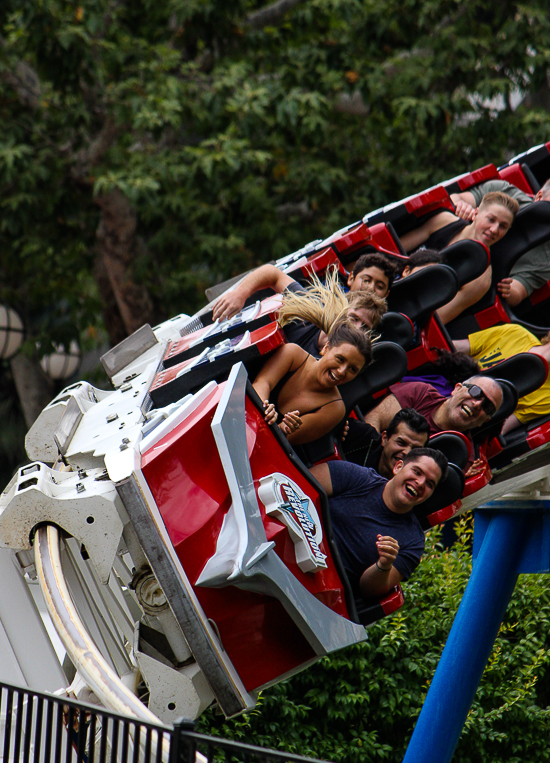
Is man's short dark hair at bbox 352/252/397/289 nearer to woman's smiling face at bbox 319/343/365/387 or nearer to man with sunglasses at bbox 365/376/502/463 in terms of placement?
man with sunglasses at bbox 365/376/502/463

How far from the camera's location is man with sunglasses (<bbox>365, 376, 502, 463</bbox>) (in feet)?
12.8

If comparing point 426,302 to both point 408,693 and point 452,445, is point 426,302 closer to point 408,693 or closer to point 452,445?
point 452,445

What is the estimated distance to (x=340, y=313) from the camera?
11.9 feet

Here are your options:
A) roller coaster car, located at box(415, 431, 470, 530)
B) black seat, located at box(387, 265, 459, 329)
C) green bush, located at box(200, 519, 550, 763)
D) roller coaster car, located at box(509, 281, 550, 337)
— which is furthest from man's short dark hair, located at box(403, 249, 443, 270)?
green bush, located at box(200, 519, 550, 763)

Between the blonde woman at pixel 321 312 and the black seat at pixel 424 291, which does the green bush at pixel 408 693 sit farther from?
the blonde woman at pixel 321 312

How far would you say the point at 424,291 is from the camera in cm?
438

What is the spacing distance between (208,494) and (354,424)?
1.18 meters

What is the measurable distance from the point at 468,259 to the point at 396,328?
2.41 ft

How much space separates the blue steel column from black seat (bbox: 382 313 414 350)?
1178 mm

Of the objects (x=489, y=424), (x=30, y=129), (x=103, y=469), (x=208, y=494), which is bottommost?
(x=489, y=424)

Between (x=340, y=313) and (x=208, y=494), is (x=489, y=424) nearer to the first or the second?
(x=340, y=313)

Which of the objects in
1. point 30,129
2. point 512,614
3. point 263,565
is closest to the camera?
point 263,565

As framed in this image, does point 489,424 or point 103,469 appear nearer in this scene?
point 103,469

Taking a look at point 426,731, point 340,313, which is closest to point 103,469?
point 340,313
